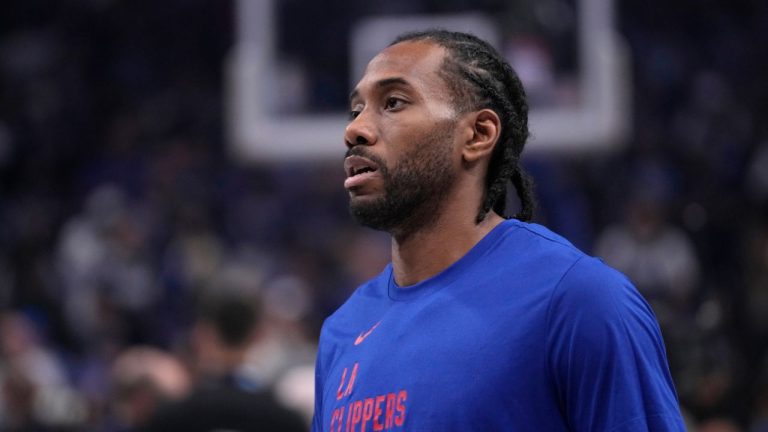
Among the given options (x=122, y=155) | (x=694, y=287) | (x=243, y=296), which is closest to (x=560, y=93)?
(x=694, y=287)

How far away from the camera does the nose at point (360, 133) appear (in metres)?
2.33

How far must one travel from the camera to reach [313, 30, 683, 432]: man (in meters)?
1.94

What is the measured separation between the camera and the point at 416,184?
7.60 ft

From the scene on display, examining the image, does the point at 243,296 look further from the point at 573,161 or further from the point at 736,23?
the point at 736,23

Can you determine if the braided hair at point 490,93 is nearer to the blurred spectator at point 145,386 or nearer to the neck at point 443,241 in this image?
the neck at point 443,241

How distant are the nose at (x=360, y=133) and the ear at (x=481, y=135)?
195 mm

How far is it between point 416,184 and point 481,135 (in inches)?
6.9

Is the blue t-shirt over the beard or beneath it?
beneath

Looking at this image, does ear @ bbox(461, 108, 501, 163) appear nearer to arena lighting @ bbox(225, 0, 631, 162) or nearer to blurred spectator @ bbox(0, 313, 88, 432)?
arena lighting @ bbox(225, 0, 631, 162)

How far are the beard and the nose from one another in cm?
2

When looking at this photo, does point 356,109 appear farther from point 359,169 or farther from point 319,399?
point 319,399

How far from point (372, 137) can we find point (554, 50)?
408 centimetres

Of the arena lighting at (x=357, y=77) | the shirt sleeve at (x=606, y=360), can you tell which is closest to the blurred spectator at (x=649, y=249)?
the arena lighting at (x=357, y=77)

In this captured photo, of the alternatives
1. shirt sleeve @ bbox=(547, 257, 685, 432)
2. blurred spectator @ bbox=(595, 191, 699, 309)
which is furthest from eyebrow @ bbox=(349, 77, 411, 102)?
blurred spectator @ bbox=(595, 191, 699, 309)
